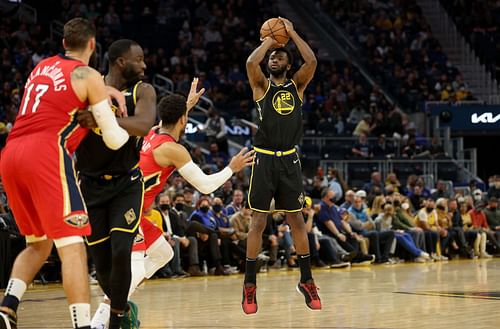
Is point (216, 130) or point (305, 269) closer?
point (305, 269)

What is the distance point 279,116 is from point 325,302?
7.78 feet

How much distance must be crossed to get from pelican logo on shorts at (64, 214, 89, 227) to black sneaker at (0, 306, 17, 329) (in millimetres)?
758

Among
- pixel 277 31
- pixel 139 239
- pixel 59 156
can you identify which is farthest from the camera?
pixel 277 31

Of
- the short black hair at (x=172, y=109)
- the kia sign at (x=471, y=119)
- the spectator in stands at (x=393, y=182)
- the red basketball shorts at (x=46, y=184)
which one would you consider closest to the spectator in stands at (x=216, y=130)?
the spectator in stands at (x=393, y=182)

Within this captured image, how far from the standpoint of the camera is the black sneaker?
5.99 metres

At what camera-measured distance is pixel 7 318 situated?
6.02m

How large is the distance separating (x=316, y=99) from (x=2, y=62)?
27.3ft

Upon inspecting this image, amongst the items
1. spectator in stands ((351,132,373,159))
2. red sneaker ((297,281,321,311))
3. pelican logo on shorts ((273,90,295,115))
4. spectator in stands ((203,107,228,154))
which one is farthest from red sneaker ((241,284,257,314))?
spectator in stands ((351,132,373,159))

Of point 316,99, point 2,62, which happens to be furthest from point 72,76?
point 316,99

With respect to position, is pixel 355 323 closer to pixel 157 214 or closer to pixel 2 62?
pixel 157 214

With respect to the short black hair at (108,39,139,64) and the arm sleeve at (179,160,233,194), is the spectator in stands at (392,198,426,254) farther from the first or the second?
the short black hair at (108,39,139,64)

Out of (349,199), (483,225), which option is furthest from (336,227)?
(483,225)

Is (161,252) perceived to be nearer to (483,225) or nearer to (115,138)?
(115,138)

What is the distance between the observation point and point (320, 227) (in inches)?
690
